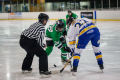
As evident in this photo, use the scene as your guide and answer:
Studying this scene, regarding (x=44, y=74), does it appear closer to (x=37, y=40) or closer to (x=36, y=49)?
(x=36, y=49)

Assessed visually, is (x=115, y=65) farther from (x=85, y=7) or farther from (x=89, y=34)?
(x=85, y=7)

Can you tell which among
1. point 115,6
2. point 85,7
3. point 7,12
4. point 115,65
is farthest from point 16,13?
point 115,65

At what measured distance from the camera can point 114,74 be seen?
361 centimetres

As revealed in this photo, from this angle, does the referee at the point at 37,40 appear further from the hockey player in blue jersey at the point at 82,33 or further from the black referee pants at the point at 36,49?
the hockey player in blue jersey at the point at 82,33

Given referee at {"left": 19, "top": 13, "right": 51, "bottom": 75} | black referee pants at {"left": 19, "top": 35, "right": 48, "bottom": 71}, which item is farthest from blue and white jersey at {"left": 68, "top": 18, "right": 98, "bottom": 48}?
black referee pants at {"left": 19, "top": 35, "right": 48, "bottom": 71}

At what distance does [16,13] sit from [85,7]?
680 centimetres

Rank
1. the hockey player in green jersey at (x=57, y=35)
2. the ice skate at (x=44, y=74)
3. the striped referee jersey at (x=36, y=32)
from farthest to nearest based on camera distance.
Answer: the hockey player in green jersey at (x=57, y=35) → the ice skate at (x=44, y=74) → the striped referee jersey at (x=36, y=32)

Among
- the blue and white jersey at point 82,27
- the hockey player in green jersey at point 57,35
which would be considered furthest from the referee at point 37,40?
the blue and white jersey at point 82,27

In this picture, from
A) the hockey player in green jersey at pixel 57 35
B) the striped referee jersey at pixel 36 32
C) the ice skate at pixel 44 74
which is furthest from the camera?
the hockey player in green jersey at pixel 57 35

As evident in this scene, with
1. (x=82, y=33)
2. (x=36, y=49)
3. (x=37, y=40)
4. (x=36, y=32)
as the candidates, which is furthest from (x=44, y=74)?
(x=82, y=33)

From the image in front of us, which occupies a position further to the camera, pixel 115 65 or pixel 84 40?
pixel 115 65

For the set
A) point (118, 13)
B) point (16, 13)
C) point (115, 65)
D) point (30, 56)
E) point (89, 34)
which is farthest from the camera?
point (16, 13)

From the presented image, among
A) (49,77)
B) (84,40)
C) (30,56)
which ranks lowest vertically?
(49,77)

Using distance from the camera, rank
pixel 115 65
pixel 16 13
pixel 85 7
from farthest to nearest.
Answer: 1. pixel 16 13
2. pixel 85 7
3. pixel 115 65
